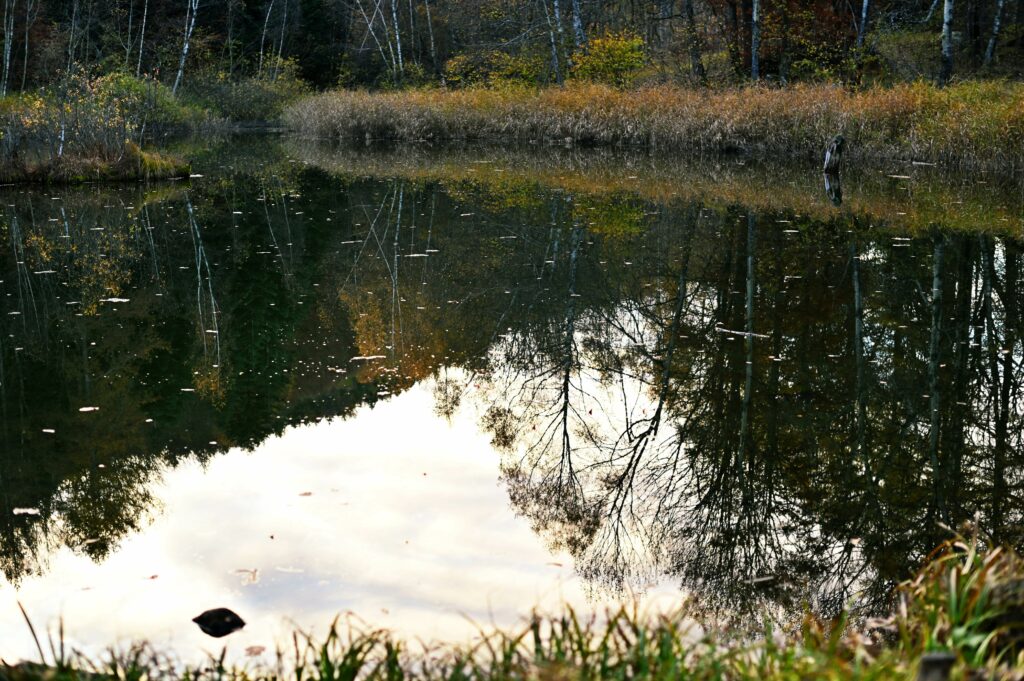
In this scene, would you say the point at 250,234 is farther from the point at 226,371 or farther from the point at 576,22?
the point at 576,22

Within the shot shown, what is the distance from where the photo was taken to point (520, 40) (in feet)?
110

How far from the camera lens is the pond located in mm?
4047

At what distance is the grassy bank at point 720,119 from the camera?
1756 cm

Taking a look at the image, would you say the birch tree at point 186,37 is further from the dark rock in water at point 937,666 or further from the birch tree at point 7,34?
the dark rock in water at point 937,666

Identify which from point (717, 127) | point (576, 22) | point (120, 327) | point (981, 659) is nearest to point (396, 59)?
point (576, 22)

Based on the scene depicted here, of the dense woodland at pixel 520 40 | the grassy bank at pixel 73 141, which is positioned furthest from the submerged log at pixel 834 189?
the grassy bank at pixel 73 141

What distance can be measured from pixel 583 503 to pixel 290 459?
1631 millimetres

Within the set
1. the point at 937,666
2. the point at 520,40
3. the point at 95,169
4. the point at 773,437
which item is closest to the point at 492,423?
the point at 773,437

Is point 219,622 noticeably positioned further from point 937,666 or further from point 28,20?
point 28,20

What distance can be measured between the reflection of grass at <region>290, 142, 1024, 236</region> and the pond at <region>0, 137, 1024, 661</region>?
3.54 feet

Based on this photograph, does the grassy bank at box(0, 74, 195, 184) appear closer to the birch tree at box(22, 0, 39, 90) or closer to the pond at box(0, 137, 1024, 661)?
the pond at box(0, 137, 1024, 661)

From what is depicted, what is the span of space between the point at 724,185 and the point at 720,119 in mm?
6375

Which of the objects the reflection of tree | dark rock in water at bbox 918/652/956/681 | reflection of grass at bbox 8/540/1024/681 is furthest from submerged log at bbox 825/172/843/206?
dark rock in water at bbox 918/652/956/681

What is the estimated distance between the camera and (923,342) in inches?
289
